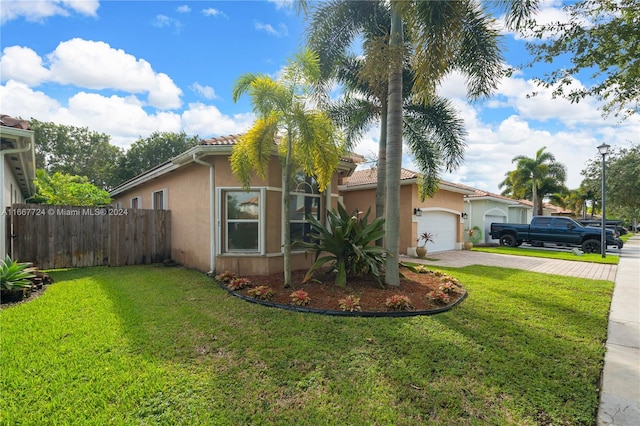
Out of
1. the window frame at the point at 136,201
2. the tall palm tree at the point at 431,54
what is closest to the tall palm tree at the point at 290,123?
the tall palm tree at the point at 431,54

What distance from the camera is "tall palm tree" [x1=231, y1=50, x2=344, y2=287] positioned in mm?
5781

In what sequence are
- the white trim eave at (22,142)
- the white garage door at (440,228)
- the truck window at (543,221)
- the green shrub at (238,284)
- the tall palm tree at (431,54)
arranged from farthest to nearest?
1. the truck window at (543,221)
2. the white garage door at (440,228)
3. the green shrub at (238,284)
4. the white trim eave at (22,142)
5. the tall palm tree at (431,54)

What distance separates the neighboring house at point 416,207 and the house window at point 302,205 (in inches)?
157

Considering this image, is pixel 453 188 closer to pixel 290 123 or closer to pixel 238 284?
pixel 290 123

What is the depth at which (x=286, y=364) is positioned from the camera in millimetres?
3402

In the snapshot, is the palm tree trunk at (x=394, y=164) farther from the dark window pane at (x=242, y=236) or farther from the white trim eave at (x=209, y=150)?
the white trim eave at (x=209, y=150)

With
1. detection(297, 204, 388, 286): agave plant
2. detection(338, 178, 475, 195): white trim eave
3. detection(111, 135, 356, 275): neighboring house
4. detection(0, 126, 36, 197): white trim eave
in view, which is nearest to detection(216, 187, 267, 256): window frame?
detection(111, 135, 356, 275): neighboring house

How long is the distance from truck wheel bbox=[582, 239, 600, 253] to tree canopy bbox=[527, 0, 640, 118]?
12604 mm

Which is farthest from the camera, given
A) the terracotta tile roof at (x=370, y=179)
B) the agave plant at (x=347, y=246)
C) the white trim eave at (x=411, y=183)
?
the terracotta tile roof at (x=370, y=179)

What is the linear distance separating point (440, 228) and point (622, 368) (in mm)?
12234

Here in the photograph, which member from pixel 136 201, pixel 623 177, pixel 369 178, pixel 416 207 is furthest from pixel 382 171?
pixel 623 177

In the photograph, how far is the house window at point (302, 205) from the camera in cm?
801

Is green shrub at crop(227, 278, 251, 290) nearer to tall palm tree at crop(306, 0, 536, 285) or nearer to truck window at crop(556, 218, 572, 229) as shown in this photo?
tall palm tree at crop(306, 0, 536, 285)

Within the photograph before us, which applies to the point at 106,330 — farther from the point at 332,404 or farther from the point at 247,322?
the point at 332,404
